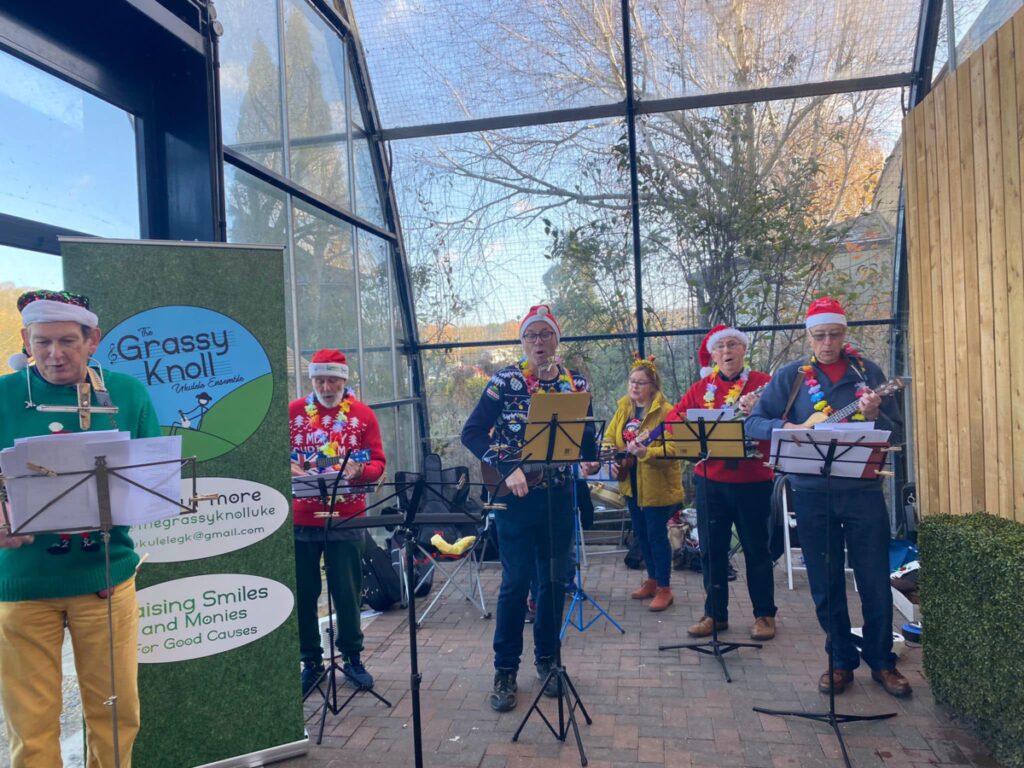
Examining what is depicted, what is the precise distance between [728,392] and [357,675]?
116 inches

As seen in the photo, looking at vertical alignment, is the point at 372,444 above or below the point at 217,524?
above

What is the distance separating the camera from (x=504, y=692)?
376 centimetres

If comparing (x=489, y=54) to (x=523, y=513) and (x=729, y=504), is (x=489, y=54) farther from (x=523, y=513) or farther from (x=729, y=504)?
(x=523, y=513)

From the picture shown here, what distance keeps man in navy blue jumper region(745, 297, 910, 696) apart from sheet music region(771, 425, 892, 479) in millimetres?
195

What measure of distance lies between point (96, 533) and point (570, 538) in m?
2.37

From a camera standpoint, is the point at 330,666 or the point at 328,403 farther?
the point at 328,403

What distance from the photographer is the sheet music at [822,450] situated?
10.6 feet

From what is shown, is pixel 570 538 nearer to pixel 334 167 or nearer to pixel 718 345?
pixel 718 345

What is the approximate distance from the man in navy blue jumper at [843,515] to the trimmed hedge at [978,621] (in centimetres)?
21

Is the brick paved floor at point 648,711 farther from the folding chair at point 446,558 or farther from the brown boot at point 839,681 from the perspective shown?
the folding chair at point 446,558

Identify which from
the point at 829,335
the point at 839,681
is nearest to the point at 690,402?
the point at 829,335

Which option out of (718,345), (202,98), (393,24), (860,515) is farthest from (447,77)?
(860,515)

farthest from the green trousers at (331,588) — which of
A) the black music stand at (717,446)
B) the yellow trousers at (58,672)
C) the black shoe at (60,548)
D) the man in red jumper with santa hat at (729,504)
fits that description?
the man in red jumper with santa hat at (729,504)

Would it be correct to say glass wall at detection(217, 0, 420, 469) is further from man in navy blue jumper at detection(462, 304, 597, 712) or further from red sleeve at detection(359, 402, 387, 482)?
man in navy blue jumper at detection(462, 304, 597, 712)
